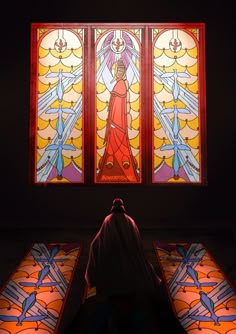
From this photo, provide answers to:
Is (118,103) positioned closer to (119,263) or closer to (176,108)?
(176,108)

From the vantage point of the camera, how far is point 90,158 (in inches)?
215

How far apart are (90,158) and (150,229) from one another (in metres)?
1.21

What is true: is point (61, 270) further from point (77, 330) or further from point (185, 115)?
point (185, 115)

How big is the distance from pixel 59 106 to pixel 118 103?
787 mm

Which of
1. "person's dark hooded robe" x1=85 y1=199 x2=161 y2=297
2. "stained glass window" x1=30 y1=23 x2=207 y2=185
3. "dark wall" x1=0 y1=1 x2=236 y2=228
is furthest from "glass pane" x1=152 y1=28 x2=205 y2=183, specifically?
"person's dark hooded robe" x1=85 y1=199 x2=161 y2=297

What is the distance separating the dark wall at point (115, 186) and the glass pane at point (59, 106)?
6.2 inches

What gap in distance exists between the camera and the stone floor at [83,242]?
340 cm

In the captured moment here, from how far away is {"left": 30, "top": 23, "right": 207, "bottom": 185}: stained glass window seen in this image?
5.48 metres

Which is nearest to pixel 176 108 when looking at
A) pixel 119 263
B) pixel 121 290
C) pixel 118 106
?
pixel 118 106

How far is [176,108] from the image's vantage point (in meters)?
5.51

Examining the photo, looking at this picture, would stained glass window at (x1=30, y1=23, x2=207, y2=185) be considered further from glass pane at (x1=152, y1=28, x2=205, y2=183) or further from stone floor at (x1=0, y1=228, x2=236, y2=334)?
stone floor at (x1=0, y1=228, x2=236, y2=334)

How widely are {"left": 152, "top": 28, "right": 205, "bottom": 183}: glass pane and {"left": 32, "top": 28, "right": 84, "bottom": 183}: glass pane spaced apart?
3.36ft

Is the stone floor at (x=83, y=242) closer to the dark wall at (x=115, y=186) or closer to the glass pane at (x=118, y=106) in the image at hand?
the dark wall at (x=115, y=186)

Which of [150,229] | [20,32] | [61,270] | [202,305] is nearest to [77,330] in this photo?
[202,305]
